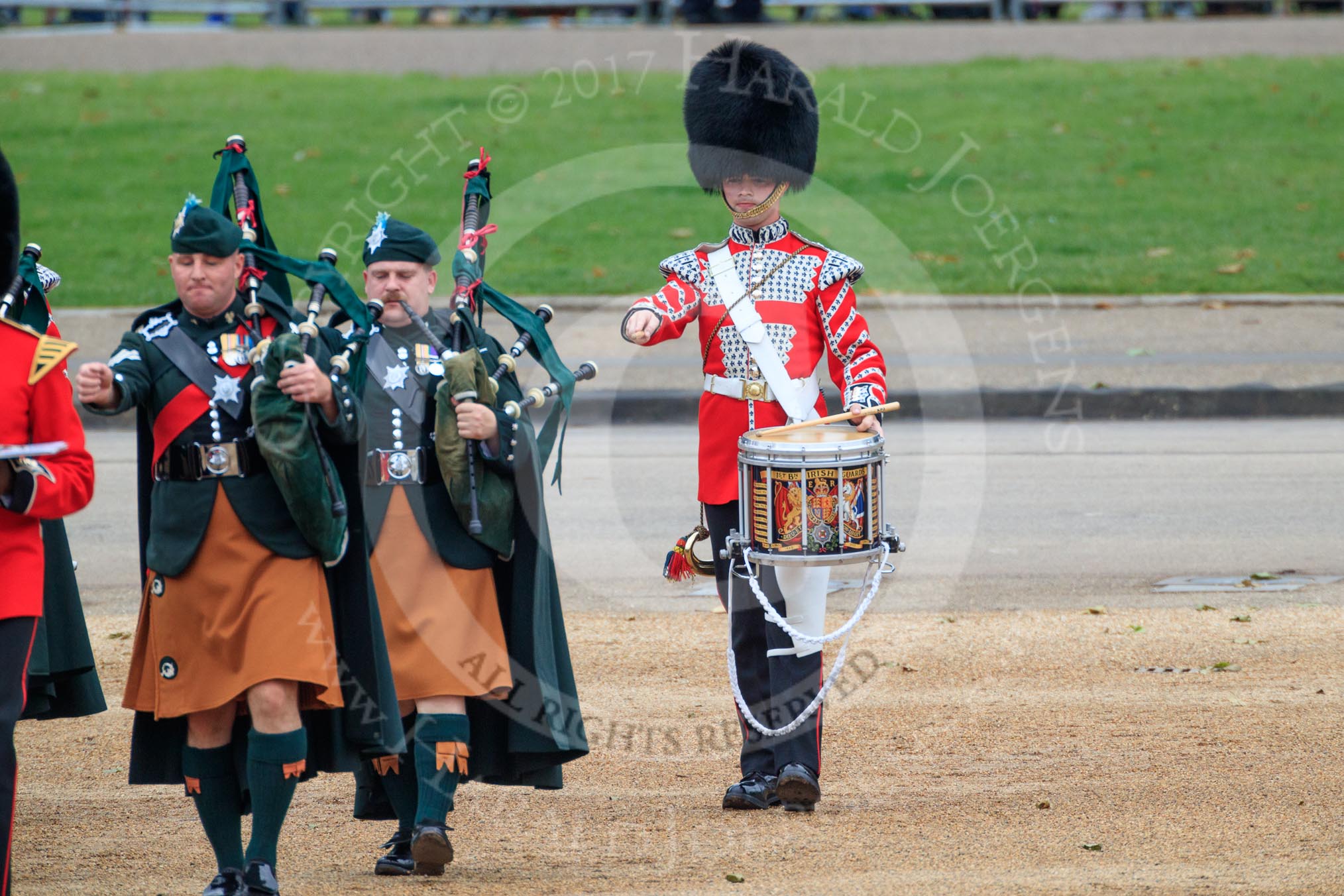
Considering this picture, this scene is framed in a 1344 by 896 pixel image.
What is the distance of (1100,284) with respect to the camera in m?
14.9

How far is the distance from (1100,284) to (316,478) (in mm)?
11494

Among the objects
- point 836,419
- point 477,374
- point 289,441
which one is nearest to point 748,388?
point 836,419

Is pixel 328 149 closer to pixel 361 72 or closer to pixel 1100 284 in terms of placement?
pixel 361 72

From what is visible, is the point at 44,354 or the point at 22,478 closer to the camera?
the point at 22,478

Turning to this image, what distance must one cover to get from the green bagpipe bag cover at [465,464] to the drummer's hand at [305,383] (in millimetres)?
454

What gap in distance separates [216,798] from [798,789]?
175cm

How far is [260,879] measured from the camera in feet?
14.8

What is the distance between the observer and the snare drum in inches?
201

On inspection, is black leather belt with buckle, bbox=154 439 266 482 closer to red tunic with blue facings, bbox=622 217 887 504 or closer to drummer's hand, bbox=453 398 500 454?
drummer's hand, bbox=453 398 500 454

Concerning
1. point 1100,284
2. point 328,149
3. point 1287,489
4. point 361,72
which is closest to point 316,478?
point 1287,489

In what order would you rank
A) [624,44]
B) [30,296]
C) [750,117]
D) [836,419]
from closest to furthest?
[836,419] → [30,296] → [750,117] → [624,44]

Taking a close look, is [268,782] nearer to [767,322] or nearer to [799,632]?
[799,632]

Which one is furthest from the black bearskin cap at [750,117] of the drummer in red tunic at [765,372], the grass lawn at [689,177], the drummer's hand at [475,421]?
the grass lawn at [689,177]

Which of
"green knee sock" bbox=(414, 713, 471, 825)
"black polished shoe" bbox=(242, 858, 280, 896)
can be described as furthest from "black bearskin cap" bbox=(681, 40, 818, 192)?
"black polished shoe" bbox=(242, 858, 280, 896)
